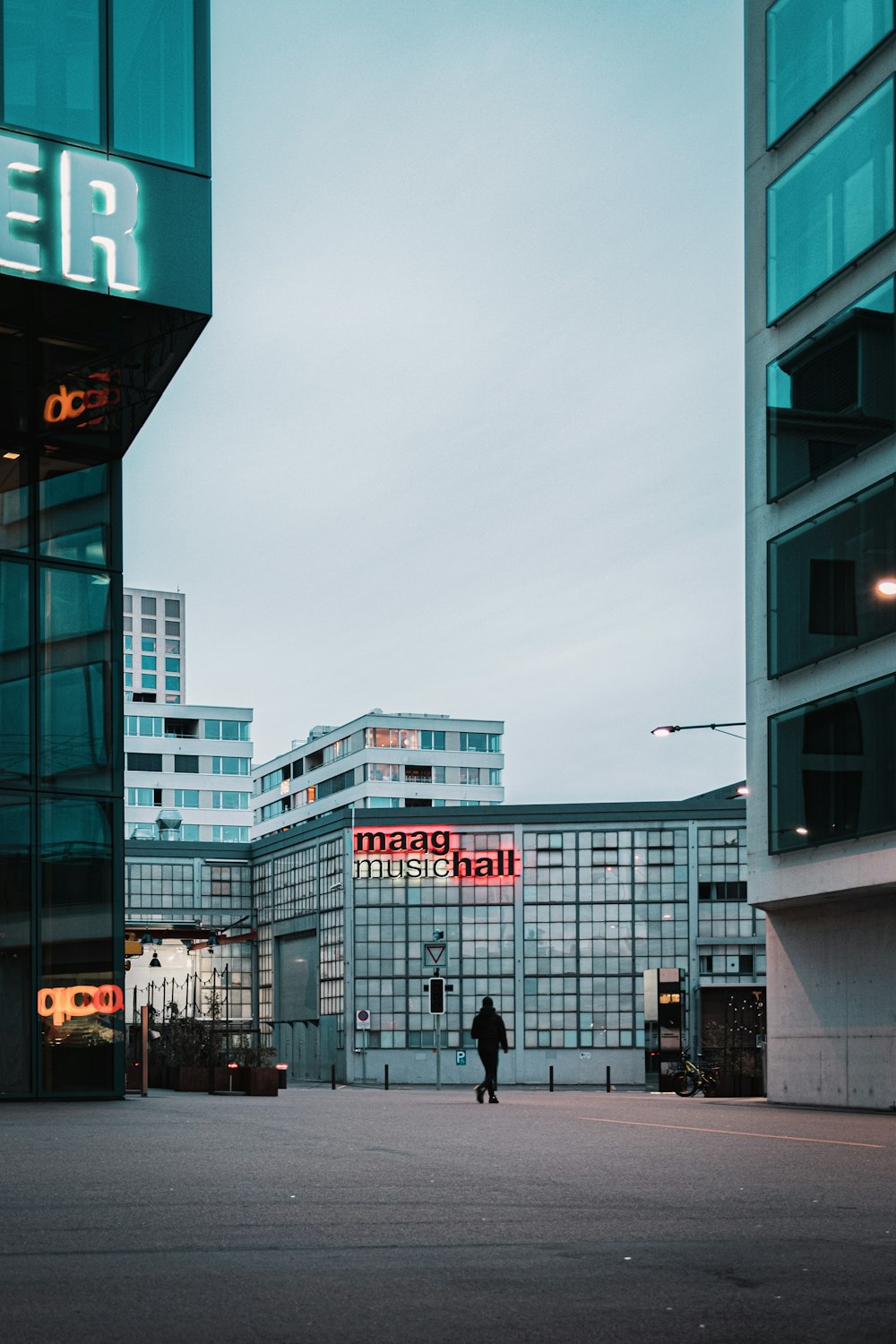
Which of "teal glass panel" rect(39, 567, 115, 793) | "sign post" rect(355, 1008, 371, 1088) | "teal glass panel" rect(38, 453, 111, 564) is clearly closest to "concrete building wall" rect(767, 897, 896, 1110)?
"teal glass panel" rect(39, 567, 115, 793)

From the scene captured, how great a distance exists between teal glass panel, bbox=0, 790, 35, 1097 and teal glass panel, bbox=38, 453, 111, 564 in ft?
12.6

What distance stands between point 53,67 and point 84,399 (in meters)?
4.70

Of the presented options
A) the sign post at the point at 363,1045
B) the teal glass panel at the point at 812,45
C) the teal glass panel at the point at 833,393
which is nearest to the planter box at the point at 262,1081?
the teal glass panel at the point at 833,393

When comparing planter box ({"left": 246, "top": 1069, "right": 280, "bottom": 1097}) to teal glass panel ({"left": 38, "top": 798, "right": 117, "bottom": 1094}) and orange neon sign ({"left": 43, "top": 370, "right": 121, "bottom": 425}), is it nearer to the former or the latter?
teal glass panel ({"left": 38, "top": 798, "right": 117, "bottom": 1094})

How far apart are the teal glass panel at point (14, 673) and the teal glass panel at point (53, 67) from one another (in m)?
6.27

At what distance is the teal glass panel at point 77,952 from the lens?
24.7 meters

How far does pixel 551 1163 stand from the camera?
12727 mm

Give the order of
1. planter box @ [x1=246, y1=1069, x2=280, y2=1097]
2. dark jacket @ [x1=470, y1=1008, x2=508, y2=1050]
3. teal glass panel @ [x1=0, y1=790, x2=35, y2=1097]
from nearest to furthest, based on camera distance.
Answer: teal glass panel @ [x1=0, y1=790, x2=35, y2=1097], dark jacket @ [x1=470, y1=1008, x2=508, y2=1050], planter box @ [x1=246, y1=1069, x2=280, y2=1097]

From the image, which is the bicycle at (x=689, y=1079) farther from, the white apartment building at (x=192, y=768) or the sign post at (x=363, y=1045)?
the white apartment building at (x=192, y=768)

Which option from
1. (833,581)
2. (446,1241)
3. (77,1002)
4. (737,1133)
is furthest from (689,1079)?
(446,1241)

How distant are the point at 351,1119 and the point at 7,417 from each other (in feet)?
38.1

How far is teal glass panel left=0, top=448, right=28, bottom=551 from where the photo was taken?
2548cm

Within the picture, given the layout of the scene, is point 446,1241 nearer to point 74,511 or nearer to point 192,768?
point 74,511

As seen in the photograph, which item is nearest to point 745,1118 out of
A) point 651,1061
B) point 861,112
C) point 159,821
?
point 861,112
